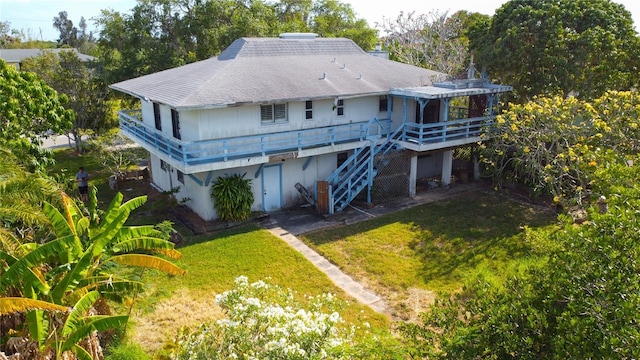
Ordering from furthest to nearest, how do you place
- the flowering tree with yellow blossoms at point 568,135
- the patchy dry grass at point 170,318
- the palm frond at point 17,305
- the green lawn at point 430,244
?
the flowering tree with yellow blossoms at point 568,135 → the green lawn at point 430,244 → the patchy dry grass at point 170,318 → the palm frond at point 17,305

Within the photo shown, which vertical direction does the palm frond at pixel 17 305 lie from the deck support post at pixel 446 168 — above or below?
above

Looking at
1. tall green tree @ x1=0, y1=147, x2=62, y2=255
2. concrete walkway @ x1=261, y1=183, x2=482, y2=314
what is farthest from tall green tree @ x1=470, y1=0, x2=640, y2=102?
tall green tree @ x1=0, y1=147, x2=62, y2=255

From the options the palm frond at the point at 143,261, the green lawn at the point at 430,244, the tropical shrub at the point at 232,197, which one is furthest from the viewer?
the tropical shrub at the point at 232,197

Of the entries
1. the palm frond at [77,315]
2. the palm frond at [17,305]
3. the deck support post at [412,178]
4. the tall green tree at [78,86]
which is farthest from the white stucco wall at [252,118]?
the palm frond at [17,305]

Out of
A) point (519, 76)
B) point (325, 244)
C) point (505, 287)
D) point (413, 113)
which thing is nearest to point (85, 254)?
point (505, 287)

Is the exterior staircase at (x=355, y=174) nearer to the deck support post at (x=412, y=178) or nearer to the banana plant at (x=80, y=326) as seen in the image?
the deck support post at (x=412, y=178)

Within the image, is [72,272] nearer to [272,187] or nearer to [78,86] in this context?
[272,187]

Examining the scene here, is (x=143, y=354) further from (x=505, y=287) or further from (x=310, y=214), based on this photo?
(x=310, y=214)

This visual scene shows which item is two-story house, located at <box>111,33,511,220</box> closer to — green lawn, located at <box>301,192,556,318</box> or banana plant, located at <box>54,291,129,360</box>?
green lawn, located at <box>301,192,556,318</box>
